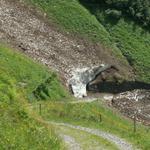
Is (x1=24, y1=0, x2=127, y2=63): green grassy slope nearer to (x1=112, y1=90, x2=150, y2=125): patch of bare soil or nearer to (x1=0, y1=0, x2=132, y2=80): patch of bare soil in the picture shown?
(x1=0, y1=0, x2=132, y2=80): patch of bare soil

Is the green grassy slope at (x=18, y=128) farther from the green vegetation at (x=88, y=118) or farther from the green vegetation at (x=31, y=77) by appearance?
the green vegetation at (x=31, y=77)

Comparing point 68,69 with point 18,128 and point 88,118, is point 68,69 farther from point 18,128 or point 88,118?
point 18,128

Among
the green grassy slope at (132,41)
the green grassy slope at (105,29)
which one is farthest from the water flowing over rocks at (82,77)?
the green grassy slope at (105,29)

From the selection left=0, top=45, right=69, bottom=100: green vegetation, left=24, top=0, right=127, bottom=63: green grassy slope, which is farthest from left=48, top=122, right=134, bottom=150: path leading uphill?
left=24, top=0, right=127, bottom=63: green grassy slope

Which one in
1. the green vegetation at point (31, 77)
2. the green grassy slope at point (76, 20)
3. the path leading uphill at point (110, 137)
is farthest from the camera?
the green grassy slope at point (76, 20)

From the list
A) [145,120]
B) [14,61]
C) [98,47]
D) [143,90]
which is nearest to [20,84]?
[14,61]

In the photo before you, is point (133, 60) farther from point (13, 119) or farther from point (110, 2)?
point (13, 119)

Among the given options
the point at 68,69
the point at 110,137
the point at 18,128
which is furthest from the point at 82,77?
the point at 18,128
